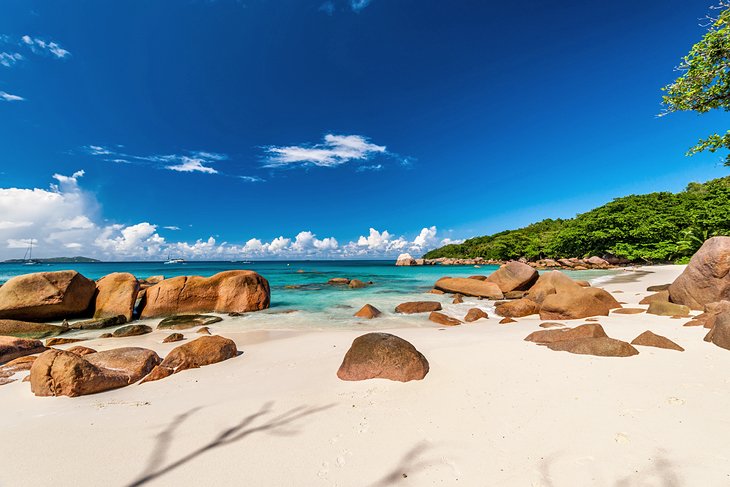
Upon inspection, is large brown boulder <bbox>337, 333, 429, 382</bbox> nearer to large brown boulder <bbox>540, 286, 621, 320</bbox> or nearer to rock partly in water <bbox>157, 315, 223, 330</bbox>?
large brown boulder <bbox>540, 286, 621, 320</bbox>

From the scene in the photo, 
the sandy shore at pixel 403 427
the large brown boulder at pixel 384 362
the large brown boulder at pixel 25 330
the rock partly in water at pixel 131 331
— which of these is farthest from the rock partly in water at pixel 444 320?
the large brown boulder at pixel 25 330

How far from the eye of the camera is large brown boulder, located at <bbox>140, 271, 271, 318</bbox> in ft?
39.1

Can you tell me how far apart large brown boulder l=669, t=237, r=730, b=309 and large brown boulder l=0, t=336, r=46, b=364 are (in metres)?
16.7

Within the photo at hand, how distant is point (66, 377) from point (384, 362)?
4423mm

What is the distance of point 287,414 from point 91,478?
5.39ft

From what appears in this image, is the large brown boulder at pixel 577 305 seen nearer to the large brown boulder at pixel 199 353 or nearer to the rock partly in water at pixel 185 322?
the large brown boulder at pixel 199 353

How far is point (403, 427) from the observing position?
298 centimetres

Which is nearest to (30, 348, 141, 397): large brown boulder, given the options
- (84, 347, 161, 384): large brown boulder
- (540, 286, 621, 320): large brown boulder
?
(84, 347, 161, 384): large brown boulder

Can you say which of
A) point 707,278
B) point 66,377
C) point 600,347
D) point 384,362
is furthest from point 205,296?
point 707,278

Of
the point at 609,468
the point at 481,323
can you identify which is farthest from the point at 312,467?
the point at 481,323

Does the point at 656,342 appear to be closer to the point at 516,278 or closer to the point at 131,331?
the point at 516,278

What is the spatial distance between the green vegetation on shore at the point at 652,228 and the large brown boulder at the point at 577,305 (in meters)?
28.3

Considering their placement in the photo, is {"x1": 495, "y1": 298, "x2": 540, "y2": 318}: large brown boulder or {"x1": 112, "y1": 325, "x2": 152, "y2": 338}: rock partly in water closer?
{"x1": 112, "y1": 325, "x2": 152, "y2": 338}: rock partly in water

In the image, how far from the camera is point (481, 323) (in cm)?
929
